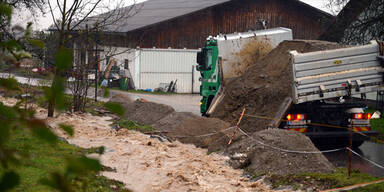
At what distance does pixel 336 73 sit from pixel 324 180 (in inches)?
178

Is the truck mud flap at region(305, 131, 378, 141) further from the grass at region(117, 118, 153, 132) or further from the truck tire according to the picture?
the grass at region(117, 118, 153, 132)

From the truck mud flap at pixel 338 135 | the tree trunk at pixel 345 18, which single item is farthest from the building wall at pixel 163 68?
the truck mud flap at pixel 338 135

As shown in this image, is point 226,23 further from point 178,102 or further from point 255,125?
point 255,125

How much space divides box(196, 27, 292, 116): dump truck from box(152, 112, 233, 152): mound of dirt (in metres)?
1.30

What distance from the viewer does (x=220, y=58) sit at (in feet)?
55.0

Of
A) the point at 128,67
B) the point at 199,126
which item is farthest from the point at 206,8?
the point at 199,126

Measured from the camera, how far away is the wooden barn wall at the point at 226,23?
116 feet

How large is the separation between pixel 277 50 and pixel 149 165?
7.12m

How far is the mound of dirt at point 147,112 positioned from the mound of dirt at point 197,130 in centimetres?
116

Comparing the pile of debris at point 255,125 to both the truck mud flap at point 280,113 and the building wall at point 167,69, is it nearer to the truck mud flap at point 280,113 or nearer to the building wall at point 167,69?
the truck mud flap at point 280,113

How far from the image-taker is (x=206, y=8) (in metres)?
36.3

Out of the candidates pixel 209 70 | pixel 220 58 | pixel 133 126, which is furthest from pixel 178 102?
pixel 133 126

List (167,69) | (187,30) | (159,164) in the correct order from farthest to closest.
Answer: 1. (187,30)
2. (167,69)
3. (159,164)

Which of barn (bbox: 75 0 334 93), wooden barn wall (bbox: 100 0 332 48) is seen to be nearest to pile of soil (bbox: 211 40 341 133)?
barn (bbox: 75 0 334 93)
